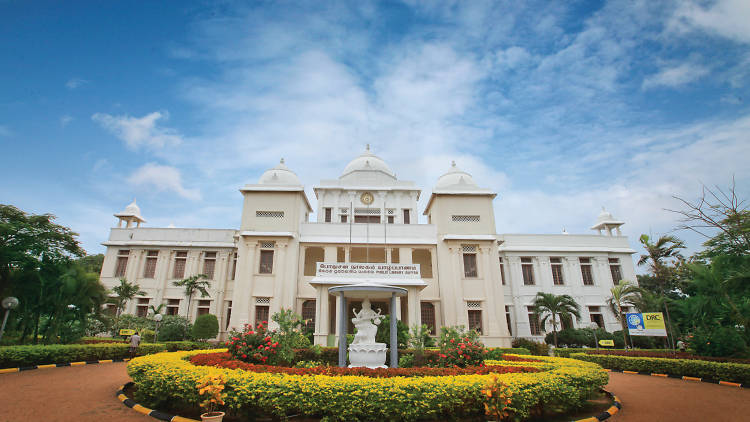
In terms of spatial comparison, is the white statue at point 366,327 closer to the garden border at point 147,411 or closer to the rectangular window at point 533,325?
the garden border at point 147,411

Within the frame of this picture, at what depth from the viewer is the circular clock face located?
25.0m

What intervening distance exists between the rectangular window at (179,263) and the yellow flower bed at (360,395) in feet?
63.2

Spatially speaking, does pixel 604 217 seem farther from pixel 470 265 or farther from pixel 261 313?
pixel 261 313

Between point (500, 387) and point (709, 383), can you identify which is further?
point (709, 383)

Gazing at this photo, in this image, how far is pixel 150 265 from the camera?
2389 cm

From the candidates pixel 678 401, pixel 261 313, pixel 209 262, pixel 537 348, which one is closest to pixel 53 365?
pixel 261 313

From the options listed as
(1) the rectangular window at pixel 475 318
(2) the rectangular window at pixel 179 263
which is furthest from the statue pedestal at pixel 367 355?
(2) the rectangular window at pixel 179 263

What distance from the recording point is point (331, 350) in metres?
13.3

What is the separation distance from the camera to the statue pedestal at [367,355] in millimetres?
10328

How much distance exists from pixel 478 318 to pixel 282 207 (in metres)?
12.7

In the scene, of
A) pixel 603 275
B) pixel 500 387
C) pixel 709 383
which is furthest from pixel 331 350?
pixel 603 275

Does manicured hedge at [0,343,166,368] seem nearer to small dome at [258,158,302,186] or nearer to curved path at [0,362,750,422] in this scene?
curved path at [0,362,750,422]

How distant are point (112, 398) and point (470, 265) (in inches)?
669

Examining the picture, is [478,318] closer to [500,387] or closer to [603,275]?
[603,275]
